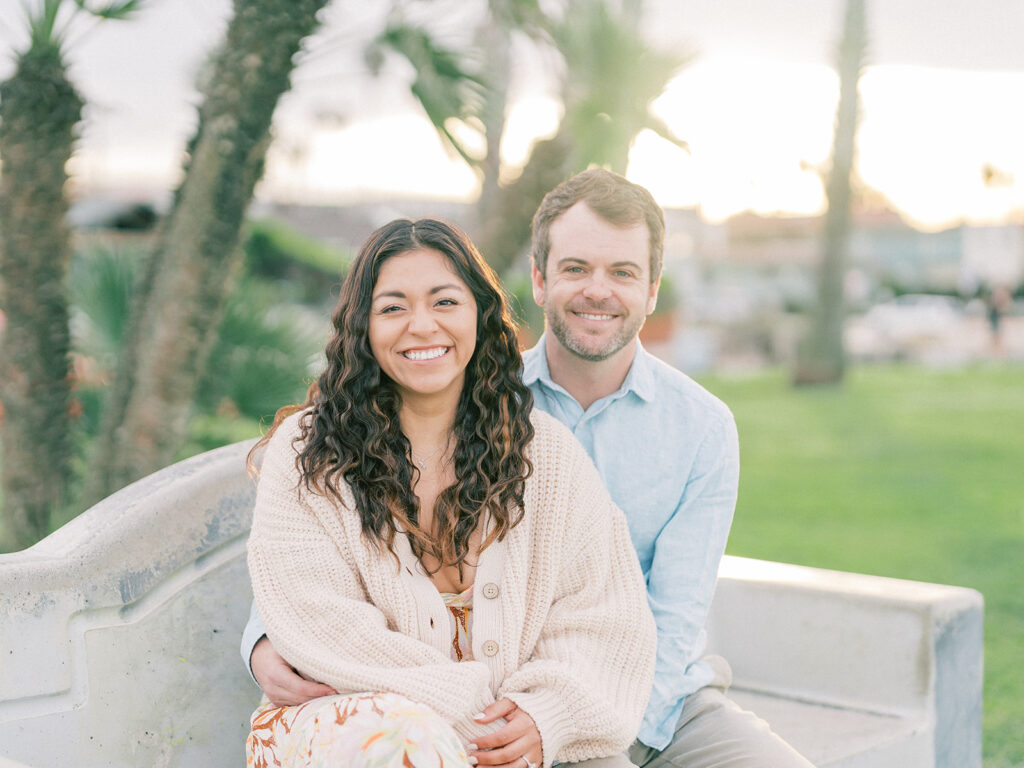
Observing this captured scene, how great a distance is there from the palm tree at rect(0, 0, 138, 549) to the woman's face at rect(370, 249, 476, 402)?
3436mm

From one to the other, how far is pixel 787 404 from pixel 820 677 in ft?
46.9

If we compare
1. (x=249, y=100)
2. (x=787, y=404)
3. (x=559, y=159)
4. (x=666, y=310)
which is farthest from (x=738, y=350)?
(x=249, y=100)

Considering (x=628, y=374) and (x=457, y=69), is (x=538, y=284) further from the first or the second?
(x=457, y=69)

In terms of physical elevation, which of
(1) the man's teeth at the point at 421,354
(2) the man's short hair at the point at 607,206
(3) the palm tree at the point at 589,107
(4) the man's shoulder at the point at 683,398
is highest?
(3) the palm tree at the point at 589,107

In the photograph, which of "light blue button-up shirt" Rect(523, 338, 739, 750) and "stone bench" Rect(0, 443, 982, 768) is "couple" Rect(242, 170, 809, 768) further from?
"stone bench" Rect(0, 443, 982, 768)

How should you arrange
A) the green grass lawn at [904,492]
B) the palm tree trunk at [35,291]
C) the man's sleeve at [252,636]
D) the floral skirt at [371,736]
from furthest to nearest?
the green grass lawn at [904,492] < the palm tree trunk at [35,291] < the man's sleeve at [252,636] < the floral skirt at [371,736]

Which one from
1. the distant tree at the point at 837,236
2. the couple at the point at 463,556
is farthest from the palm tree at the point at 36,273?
the distant tree at the point at 837,236

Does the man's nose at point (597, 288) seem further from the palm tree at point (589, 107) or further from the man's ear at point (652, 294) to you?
the palm tree at point (589, 107)

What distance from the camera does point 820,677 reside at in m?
3.55

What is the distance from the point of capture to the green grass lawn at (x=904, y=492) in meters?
6.90

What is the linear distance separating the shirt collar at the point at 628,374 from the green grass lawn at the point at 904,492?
98.4 inches

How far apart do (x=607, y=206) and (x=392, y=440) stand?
84cm

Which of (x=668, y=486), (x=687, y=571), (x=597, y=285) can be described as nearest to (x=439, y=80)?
(x=597, y=285)

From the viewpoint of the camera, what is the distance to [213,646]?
2.95 m
